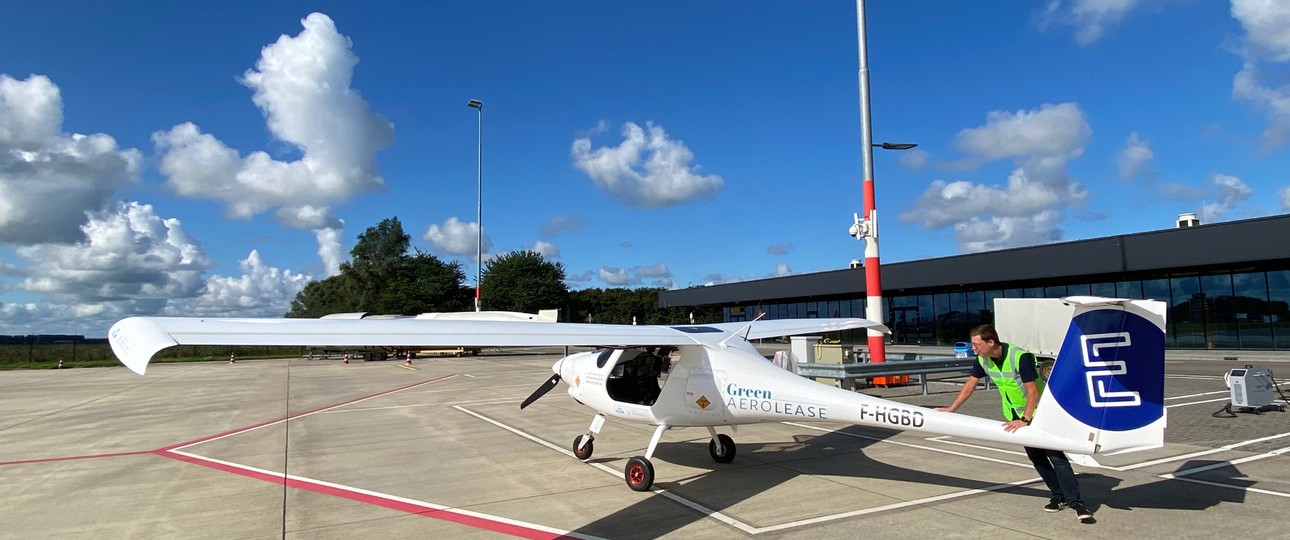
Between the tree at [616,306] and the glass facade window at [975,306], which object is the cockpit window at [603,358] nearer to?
the glass facade window at [975,306]

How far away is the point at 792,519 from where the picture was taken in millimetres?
6043

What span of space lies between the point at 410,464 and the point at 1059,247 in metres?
29.9

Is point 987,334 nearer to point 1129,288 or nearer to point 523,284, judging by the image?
point 1129,288

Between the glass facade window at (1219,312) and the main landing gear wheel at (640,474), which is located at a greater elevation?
the glass facade window at (1219,312)

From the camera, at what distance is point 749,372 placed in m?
7.23

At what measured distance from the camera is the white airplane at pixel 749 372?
16.2 feet

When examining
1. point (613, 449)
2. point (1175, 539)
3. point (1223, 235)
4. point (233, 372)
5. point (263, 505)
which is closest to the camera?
point (1175, 539)

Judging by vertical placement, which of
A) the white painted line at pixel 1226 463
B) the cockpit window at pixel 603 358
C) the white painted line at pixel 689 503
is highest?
the cockpit window at pixel 603 358

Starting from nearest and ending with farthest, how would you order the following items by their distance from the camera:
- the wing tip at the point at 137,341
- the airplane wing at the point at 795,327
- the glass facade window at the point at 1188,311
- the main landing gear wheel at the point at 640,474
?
the wing tip at the point at 137,341 → the main landing gear wheel at the point at 640,474 → the airplane wing at the point at 795,327 → the glass facade window at the point at 1188,311

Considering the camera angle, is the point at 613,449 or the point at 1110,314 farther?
the point at 613,449

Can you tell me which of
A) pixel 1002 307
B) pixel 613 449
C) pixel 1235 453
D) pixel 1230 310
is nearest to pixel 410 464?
pixel 613 449

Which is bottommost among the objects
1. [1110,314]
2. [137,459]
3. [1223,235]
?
[137,459]

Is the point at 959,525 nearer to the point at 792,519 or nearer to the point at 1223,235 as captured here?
the point at 792,519

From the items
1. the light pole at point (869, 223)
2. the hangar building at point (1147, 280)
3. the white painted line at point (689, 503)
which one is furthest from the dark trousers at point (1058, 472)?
the hangar building at point (1147, 280)
